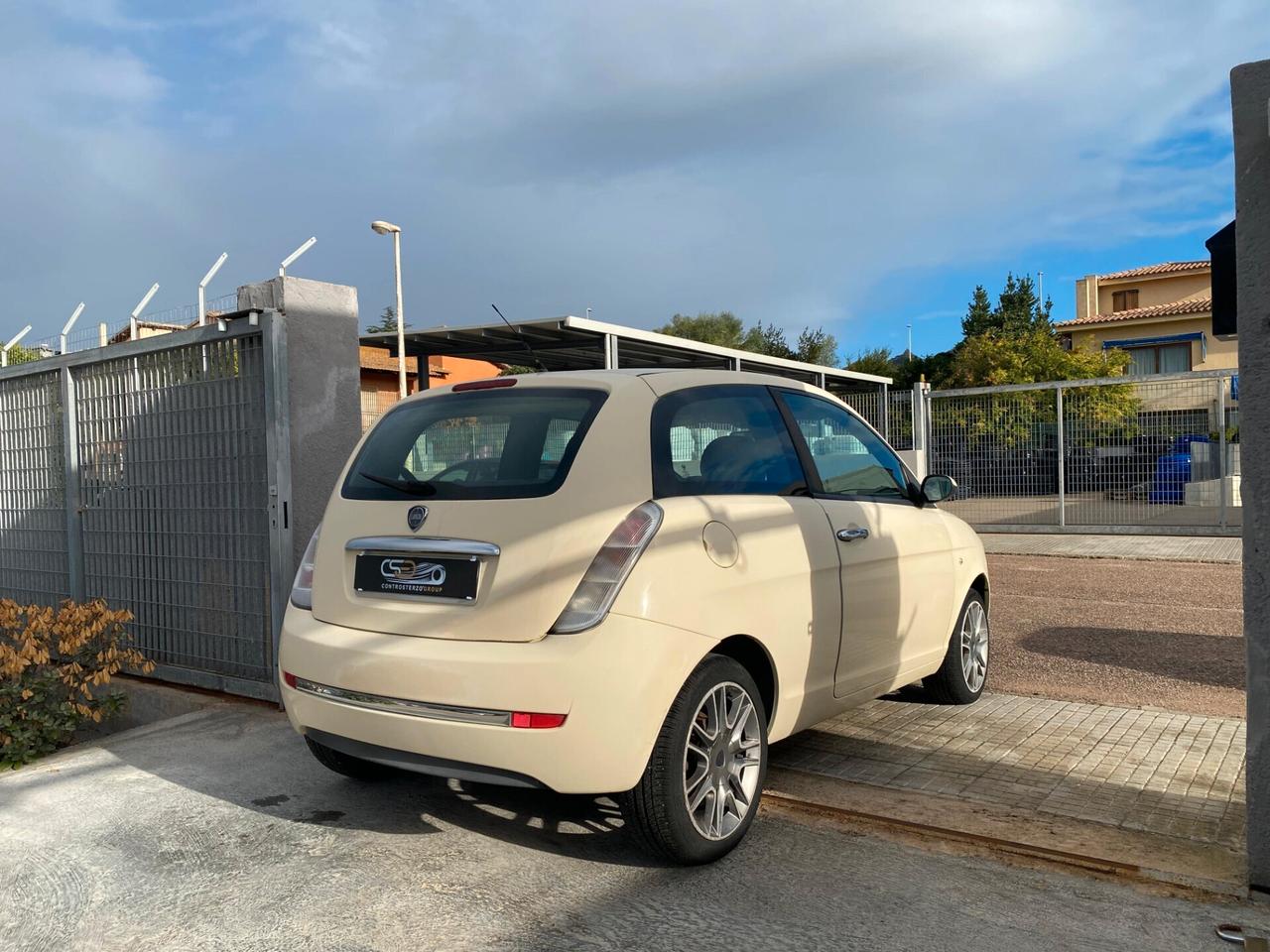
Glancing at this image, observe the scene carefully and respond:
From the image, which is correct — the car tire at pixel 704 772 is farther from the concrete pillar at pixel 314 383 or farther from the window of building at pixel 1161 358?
the window of building at pixel 1161 358

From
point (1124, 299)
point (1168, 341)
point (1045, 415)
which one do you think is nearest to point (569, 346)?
point (1045, 415)

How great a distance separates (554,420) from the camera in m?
3.69

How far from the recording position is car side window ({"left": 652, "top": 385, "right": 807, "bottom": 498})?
3.64m

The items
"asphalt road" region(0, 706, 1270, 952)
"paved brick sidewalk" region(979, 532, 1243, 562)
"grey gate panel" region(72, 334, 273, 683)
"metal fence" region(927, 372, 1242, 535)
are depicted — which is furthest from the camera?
"metal fence" region(927, 372, 1242, 535)

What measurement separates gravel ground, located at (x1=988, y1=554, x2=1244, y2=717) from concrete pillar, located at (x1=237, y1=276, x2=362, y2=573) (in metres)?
4.24

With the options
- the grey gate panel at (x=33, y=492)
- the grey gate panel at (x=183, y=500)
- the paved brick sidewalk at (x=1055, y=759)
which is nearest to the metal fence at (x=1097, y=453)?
the paved brick sidewalk at (x=1055, y=759)

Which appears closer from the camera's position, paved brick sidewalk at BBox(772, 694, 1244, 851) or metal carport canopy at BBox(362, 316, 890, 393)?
paved brick sidewalk at BBox(772, 694, 1244, 851)

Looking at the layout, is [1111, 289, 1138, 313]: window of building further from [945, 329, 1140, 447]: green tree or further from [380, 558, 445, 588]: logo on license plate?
[380, 558, 445, 588]: logo on license plate

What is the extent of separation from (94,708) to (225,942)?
410 centimetres

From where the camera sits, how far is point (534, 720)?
3.18 metres

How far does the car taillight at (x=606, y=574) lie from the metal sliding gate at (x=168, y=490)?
9.96 ft

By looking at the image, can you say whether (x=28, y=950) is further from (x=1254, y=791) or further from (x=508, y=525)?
(x=1254, y=791)

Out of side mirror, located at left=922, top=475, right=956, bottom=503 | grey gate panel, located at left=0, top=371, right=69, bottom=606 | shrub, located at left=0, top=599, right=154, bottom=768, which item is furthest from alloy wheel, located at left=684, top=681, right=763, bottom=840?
grey gate panel, located at left=0, top=371, right=69, bottom=606

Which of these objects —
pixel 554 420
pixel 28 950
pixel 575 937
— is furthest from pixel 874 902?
pixel 28 950
